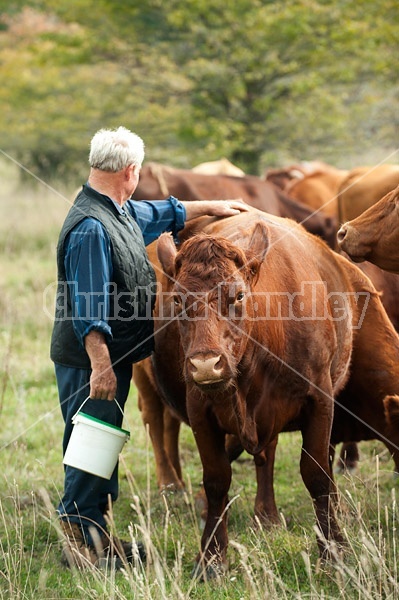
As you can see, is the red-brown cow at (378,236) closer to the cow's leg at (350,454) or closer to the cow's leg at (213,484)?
the cow's leg at (213,484)

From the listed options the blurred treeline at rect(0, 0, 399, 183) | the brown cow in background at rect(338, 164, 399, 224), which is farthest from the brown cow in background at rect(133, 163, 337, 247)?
the blurred treeline at rect(0, 0, 399, 183)

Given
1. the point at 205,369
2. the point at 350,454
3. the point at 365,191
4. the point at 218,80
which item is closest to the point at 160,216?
the point at 205,369

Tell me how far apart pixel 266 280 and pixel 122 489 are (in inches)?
91.3

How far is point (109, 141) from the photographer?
14.7ft

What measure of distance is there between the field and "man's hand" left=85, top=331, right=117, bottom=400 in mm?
441

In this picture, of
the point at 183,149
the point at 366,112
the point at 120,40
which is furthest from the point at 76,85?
the point at 366,112

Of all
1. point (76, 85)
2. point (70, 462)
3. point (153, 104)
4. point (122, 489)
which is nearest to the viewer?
point (70, 462)

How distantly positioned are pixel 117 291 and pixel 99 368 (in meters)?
0.47

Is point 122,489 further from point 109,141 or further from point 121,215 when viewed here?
point 109,141

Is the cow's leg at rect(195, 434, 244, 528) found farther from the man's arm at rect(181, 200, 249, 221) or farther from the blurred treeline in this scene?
the blurred treeline

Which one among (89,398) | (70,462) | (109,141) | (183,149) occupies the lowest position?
(70,462)

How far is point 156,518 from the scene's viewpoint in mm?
5449

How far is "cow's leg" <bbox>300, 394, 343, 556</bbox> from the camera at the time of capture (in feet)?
14.7

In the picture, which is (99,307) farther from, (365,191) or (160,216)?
(365,191)
